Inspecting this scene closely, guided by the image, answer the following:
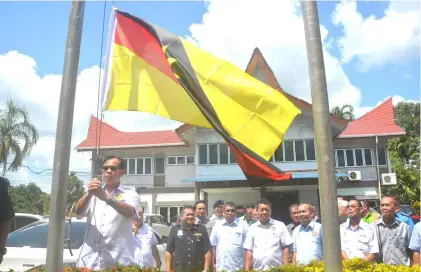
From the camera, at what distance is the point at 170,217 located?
27188mm

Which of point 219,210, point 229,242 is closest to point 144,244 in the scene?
point 229,242

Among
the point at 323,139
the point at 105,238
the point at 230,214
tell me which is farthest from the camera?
the point at 230,214

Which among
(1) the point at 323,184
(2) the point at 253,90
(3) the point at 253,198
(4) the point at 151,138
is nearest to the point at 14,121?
(4) the point at 151,138

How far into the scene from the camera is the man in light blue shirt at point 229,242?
20.9 ft

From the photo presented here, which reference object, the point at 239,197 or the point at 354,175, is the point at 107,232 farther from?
the point at 239,197

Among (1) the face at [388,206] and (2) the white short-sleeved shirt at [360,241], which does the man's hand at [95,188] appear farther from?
(1) the face at [388,206]

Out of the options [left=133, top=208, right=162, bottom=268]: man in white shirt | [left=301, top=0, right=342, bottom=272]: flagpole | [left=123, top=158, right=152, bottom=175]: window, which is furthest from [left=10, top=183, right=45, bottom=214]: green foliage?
[left=301, top=0, right=342, bottom=272]: flagpole

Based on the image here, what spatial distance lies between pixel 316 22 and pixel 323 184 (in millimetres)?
1200

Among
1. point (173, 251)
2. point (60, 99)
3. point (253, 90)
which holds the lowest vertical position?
point (173, 251)

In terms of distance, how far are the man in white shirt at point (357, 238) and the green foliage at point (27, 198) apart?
4832 cm

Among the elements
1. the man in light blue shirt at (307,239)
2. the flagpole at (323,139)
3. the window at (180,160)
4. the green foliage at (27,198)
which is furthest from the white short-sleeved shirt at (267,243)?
the green foliage at (27,198)

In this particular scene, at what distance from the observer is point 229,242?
6477 millimetres

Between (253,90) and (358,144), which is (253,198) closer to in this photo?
(358,144)

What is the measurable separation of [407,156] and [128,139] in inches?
820
